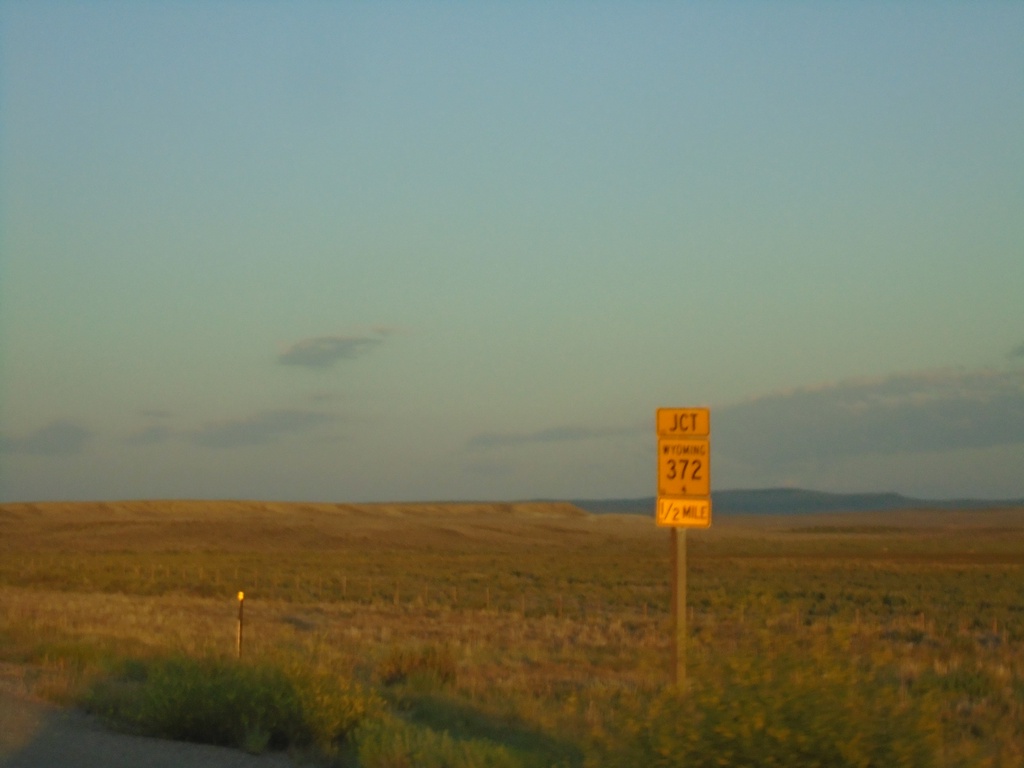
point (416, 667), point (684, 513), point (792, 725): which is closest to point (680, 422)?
point (684, 513)

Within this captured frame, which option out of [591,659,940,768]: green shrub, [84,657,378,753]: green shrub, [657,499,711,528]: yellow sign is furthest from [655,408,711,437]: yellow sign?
[84,657,378,753]: green shrub

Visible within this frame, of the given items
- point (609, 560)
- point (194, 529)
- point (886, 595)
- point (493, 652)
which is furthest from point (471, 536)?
point (493, 652)

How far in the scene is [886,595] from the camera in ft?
131

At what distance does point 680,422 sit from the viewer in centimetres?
1018

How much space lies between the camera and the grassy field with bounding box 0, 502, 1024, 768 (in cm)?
644

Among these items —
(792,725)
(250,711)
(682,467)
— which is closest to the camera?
(792,725)

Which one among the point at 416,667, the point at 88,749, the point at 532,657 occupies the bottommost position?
the point at 532,657

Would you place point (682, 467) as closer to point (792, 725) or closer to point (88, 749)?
point (792, 725)

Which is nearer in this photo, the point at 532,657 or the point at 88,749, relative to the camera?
the point at 88,749

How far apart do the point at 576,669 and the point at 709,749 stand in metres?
12.7

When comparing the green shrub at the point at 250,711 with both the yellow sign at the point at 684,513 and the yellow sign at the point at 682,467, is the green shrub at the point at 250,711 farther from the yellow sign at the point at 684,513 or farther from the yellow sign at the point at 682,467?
the yellow sign at the point at 682,467

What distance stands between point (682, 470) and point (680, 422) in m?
0.42

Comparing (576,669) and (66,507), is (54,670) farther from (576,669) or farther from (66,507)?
(66,507)

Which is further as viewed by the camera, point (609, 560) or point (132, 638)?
point (609, 560)
